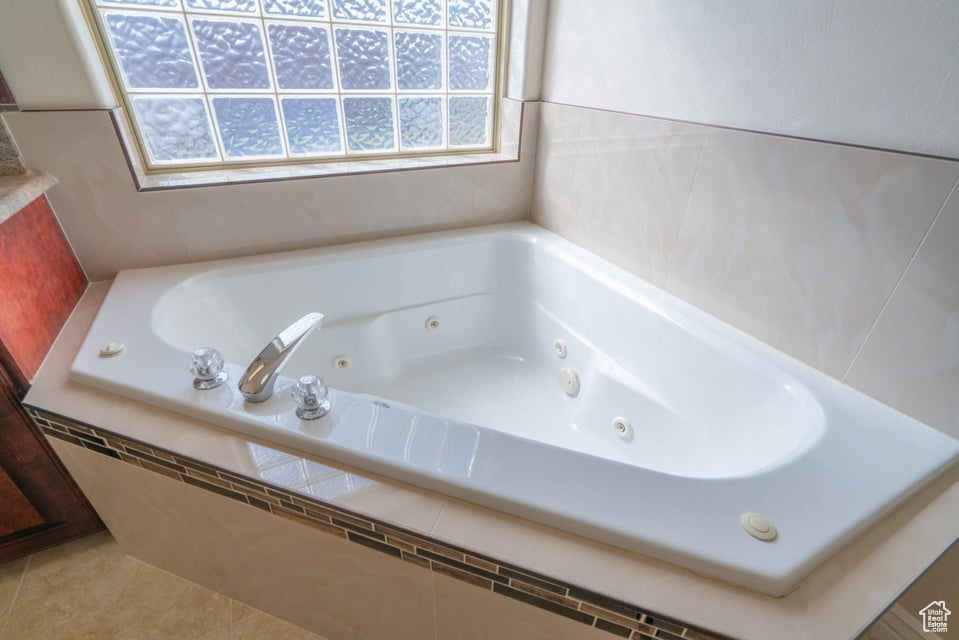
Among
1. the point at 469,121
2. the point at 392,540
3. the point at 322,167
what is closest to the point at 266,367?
the point at 392,540

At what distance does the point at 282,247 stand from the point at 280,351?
765 millimetres

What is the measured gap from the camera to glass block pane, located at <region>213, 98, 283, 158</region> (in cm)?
136

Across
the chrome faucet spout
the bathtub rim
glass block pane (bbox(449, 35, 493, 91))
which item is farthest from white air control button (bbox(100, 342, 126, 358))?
glass block pane (bbox(449, 35, 493, 91))

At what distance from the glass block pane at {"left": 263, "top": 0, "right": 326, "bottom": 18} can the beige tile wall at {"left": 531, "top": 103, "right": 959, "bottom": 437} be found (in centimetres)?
83

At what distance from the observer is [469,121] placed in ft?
5.59

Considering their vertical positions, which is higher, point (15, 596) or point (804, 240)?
point (804, 240)

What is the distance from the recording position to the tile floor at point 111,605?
1.02 metres

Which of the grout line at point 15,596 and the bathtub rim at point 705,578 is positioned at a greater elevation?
the bathtub rim at point 705,578

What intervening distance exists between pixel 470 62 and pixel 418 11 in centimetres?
24

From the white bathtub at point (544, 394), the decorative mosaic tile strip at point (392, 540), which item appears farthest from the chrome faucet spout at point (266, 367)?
the decorative mosaic tile strip at point (392, 540)

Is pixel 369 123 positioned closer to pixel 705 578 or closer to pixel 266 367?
pixel 266 367

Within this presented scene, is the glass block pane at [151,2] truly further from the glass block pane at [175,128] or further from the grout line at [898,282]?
the grout line at [898,282]

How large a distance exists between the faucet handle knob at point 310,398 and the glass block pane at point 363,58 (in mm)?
1084

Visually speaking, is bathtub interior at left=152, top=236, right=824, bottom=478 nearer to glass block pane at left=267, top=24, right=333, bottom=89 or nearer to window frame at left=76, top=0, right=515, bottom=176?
window frame at left=76, top=0, right=515, bottom=176
